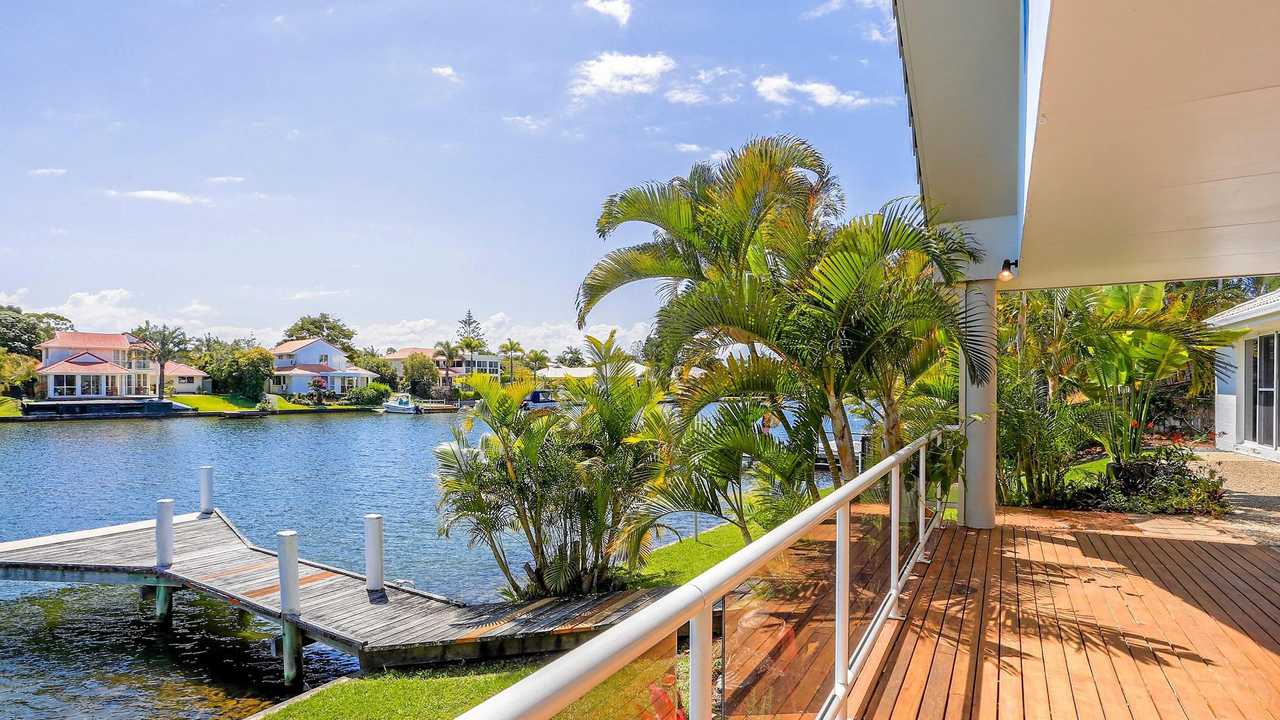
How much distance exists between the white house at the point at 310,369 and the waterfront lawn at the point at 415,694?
5702 cm

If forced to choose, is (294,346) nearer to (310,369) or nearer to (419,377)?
(310,369)

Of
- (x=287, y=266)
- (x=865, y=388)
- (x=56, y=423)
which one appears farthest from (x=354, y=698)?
(x=287, y=266)

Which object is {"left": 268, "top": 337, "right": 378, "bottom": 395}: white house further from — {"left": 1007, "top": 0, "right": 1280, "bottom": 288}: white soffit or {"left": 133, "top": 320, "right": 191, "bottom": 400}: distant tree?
{"left": 1007, "top": 0, "right": 1280, "bottom": 288}: white soffit

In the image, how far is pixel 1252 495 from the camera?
368 inches

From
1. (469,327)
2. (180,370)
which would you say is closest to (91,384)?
(180,370)

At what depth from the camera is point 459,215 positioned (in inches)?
1511

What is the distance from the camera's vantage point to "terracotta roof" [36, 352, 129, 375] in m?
48.4

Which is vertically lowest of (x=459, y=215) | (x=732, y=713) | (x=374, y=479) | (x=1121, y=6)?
(x=374, y=479)

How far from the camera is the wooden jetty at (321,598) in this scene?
759 centimetres

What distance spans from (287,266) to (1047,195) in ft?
227

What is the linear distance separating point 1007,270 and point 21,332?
228ft

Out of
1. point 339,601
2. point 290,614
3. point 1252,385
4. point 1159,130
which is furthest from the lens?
point 1252,385

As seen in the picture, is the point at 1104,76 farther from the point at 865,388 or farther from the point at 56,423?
the point at 56,423

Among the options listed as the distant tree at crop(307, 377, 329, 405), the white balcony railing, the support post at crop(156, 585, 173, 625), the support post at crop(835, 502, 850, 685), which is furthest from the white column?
the distant tree at crop(307, 377, 329, 405)
